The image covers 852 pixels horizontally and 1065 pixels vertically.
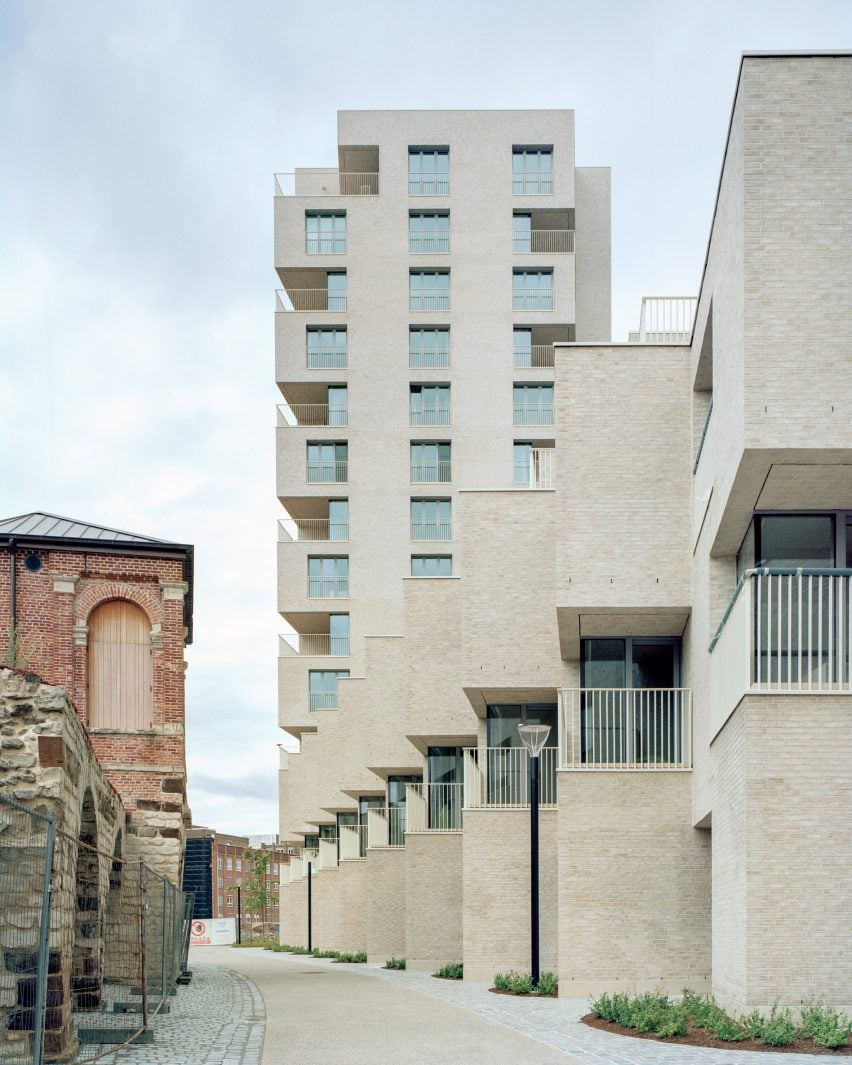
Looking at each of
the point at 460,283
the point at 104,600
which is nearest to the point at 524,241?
the point at 460,283

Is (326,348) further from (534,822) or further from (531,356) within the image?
(534,822)

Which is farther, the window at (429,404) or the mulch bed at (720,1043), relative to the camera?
the window at (429,404)

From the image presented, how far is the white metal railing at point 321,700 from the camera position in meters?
54.9

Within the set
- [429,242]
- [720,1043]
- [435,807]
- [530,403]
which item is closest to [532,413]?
[530,403]

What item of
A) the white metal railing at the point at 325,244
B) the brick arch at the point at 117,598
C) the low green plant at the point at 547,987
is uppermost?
the white metal railing at the point at 325,244

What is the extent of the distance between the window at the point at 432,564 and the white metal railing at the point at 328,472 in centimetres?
406

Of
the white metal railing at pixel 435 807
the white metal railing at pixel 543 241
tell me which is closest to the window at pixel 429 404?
the white metal railing at pixel 543 241

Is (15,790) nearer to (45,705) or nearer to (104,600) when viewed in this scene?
(45,705)

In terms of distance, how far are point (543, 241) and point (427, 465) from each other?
9.72m

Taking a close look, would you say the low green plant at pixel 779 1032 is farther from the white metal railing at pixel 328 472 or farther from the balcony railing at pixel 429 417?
the balcony railing at pixel 429 417

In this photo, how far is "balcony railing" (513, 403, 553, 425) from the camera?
54.9 metres

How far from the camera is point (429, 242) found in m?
55.2

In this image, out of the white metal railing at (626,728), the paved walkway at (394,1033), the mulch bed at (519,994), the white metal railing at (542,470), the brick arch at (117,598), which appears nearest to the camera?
the paved walkway at (394,1033)

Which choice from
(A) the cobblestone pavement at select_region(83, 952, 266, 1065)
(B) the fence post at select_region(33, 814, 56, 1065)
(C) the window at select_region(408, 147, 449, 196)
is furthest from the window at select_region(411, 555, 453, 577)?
(B) the fence post at select_region(33, 814, 56, 1065)
